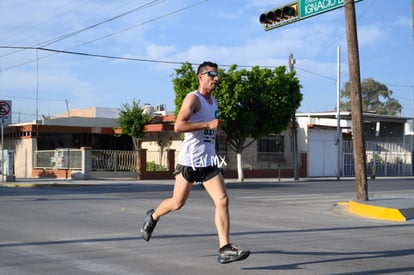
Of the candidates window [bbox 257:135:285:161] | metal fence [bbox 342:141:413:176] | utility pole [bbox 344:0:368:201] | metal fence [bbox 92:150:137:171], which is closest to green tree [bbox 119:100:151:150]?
metal fence [bbox 92:150:137:171]

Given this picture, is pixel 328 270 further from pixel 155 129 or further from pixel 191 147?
pixel 155 129

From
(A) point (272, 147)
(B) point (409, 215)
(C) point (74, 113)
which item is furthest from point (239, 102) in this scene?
(C) point (74, 113)

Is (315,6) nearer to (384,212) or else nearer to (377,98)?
(384,212)

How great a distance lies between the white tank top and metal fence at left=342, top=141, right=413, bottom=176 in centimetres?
3850

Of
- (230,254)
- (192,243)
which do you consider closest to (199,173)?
(230,254)

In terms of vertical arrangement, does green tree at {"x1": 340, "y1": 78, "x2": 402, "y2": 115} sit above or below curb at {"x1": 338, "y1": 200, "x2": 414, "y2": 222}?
above

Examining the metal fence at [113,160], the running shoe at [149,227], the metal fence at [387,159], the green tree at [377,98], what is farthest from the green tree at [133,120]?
the green tree at [377,98]

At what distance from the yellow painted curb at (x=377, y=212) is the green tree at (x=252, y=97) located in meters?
16.1

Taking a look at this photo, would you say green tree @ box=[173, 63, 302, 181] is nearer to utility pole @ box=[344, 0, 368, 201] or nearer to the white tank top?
utility pole @ box=[344, 0, 368, 201]

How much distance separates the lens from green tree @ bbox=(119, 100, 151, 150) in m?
35.4

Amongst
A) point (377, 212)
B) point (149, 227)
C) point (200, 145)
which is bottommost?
point (377, 212)

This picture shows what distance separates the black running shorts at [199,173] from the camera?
5891mm

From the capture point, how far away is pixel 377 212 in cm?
1253

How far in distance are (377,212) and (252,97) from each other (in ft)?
58.7
